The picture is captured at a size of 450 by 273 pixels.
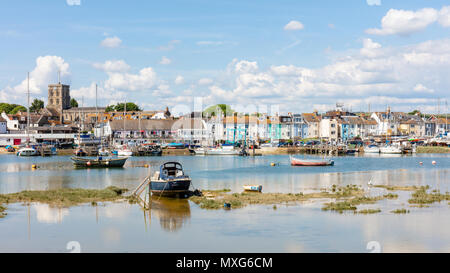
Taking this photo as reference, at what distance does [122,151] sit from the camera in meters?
117

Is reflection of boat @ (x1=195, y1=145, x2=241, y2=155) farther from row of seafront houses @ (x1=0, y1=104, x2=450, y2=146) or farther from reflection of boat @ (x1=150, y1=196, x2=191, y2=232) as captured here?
reflection of boat @ (x1=150, y1=196, x2=191, y2=232)

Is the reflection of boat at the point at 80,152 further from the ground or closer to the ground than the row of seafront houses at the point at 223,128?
closer to the ground

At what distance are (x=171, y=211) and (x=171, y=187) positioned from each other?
16.1 ft

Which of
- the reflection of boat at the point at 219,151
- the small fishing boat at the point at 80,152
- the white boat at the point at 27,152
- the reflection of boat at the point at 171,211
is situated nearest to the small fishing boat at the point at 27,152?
the white boat at the point at 27,152

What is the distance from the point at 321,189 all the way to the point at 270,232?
2101 cm

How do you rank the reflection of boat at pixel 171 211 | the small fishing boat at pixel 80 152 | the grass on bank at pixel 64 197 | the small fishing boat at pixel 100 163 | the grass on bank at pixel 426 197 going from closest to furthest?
1. the reflection of boat at pixel 171 211
2. the grass on bank at pixel 426 197
3. the grass on bank at pixel 64 197
4. the small fishing boat at pixel 100 163
5. the small fishing boat at pixel 80 152


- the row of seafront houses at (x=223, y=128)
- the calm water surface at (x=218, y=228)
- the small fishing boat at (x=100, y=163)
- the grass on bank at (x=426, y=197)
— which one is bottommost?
the calm water surface at (x=218, y=228)

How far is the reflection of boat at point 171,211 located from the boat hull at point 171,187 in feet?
1.63

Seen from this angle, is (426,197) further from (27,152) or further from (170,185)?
(27,152)

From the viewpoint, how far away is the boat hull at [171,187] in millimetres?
41719

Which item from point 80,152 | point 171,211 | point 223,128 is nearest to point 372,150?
point 223,128

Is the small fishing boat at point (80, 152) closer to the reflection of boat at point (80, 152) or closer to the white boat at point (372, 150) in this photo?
the reflection of boat at point (80, 152)
